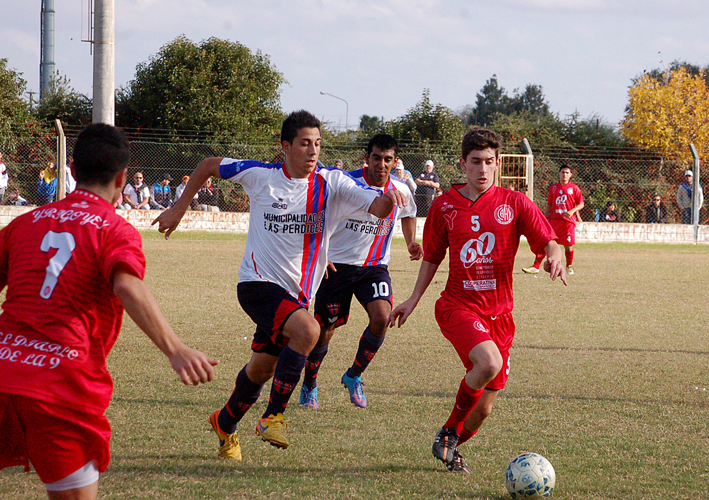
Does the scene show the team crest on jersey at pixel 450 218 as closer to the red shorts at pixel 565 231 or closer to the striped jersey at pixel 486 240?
the striped jersey at pixel 486 240

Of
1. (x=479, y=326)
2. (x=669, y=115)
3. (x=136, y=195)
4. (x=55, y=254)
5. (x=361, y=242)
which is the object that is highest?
(x=669, y=115)

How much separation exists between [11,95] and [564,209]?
19334 millimetres

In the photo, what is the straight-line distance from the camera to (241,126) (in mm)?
26891

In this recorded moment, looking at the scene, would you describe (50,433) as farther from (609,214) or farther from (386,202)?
(609,214)

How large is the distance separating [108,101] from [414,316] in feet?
14.4

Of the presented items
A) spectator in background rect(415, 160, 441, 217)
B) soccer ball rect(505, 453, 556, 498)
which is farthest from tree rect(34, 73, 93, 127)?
soccer ball rect(505, 453, 556, 498)

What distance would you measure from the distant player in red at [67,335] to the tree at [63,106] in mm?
28404

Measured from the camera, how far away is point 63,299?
8.17 feet

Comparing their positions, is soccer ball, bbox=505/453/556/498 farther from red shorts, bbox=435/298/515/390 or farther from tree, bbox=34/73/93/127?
tree, bbox=34/73/93/127

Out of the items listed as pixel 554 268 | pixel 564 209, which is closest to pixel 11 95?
pixel 564 209

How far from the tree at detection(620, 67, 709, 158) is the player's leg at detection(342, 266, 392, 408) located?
22861mm

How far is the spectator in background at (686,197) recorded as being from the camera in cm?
2183

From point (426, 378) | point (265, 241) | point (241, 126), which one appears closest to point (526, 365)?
point (426, 378)

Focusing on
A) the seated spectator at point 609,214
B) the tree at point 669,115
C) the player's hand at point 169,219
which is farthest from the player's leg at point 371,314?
the tree at point 669,115
